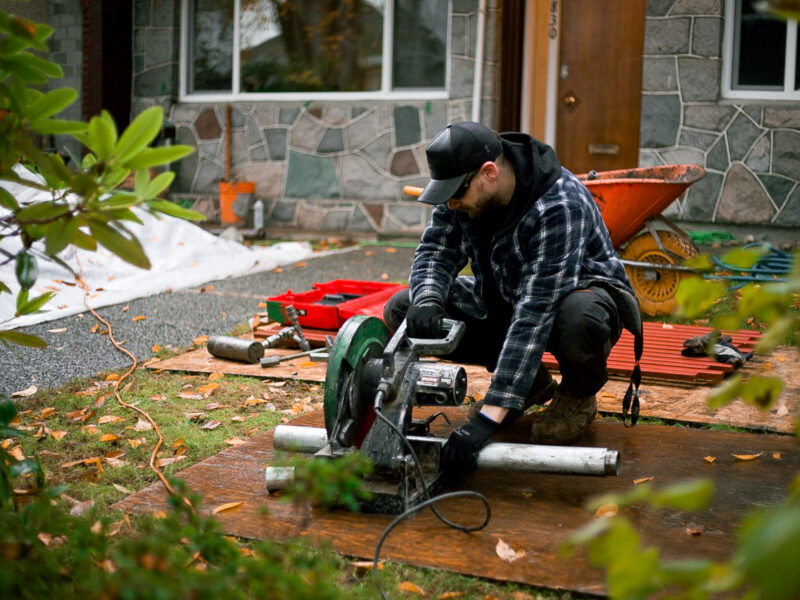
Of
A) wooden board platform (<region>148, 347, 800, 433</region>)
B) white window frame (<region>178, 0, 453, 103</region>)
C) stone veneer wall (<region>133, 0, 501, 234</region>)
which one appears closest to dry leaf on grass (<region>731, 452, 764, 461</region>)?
wooden board platform (<region>148, 347, 800, 433</region>)

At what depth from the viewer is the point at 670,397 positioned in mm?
4238

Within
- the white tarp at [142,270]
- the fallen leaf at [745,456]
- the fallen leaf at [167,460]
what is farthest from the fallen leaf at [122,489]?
the white tarp at [142,270]

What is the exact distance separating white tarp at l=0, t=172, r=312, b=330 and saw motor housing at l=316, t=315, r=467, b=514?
3186 mm

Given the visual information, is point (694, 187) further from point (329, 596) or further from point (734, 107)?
point (329, 596)

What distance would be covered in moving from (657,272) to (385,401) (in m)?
3.76

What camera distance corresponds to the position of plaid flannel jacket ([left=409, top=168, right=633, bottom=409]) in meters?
3.02

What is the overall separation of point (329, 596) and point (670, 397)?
3221mm

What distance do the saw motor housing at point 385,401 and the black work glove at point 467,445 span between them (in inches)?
2.3

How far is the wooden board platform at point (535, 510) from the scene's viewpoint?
2.54 m

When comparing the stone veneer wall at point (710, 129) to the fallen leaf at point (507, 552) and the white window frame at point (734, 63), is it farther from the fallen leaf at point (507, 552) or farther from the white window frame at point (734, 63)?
the fallen leaf at point (507, 552)

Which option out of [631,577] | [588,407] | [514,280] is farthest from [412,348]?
[631,577]

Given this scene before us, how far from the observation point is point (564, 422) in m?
3.52

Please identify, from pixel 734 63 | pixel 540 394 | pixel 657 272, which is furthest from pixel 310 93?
pixel 540 394

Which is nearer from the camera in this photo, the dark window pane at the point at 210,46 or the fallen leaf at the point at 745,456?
the fallen leaf at the point at 745,456
